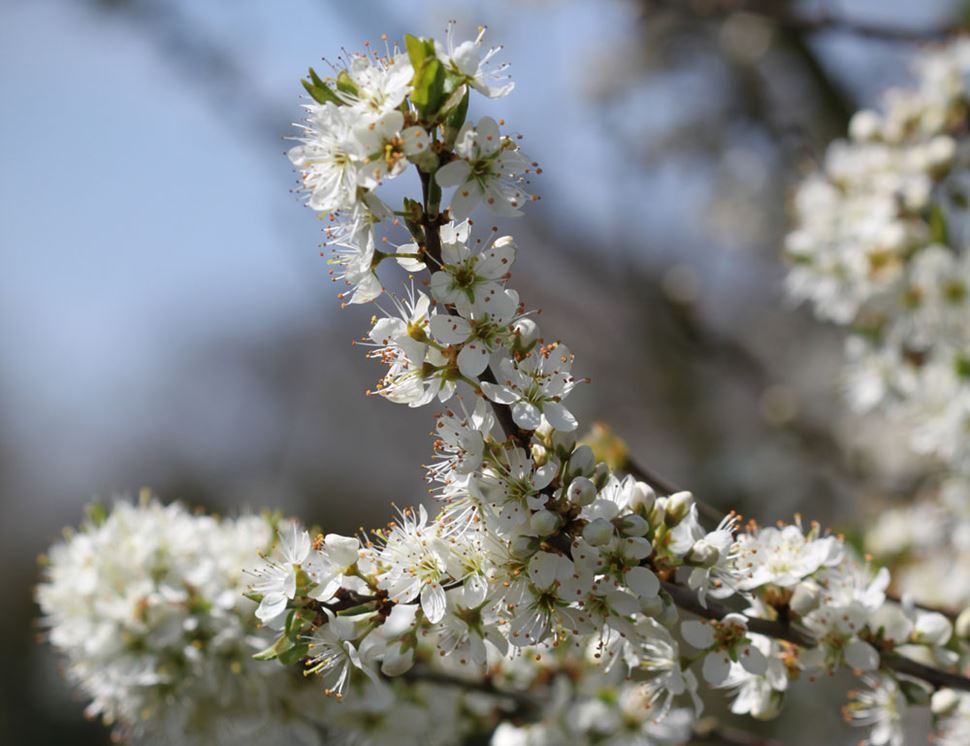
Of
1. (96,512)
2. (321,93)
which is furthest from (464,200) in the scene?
(96,512)

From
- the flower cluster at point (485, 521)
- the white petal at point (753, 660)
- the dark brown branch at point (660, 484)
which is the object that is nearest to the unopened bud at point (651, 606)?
the flower cluster at point (485, 521)

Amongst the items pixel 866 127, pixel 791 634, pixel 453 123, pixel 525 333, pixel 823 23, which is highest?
pixel 823 23

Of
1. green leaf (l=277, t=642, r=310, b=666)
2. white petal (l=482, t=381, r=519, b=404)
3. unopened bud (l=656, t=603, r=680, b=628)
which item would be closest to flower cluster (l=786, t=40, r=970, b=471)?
unopened bud (l=656, t=603, r=680, b=628)

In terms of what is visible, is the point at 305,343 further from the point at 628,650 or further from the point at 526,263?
the point at 628,650

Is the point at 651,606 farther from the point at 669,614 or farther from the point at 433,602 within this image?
the point at 433,602

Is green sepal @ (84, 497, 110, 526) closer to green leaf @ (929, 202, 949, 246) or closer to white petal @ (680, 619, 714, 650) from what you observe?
white petal @ (680, 619, 714, 650)
